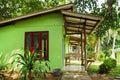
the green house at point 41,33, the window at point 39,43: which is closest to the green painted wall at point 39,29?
the green house at point 41,33

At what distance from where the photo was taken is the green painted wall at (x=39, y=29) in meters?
12.7

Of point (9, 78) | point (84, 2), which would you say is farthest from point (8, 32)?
point (84, 2)

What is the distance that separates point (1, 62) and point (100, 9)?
1327 cm

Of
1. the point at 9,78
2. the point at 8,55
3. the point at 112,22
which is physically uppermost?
the point at 112,22

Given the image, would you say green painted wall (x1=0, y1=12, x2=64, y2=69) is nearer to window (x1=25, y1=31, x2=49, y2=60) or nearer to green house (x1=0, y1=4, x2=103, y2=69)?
green house (x1=0, y1=4, x2=103, y2=69)

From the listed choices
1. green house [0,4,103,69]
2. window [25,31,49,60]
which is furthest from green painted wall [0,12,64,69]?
window [25,31,49,60]

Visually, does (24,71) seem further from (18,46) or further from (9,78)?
(18,46)

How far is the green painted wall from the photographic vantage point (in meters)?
12.7

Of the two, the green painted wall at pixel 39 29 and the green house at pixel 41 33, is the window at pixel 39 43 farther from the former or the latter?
the green painted wall at pixel 39 29

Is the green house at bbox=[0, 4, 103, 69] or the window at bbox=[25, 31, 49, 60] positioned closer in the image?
the green house at bbox=[0, 4, 103, 69]

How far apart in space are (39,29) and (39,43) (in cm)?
95

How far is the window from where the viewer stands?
12812 mm

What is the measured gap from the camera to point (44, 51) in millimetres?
12820

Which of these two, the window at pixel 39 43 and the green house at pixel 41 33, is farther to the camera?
the window at pixel 39 43
